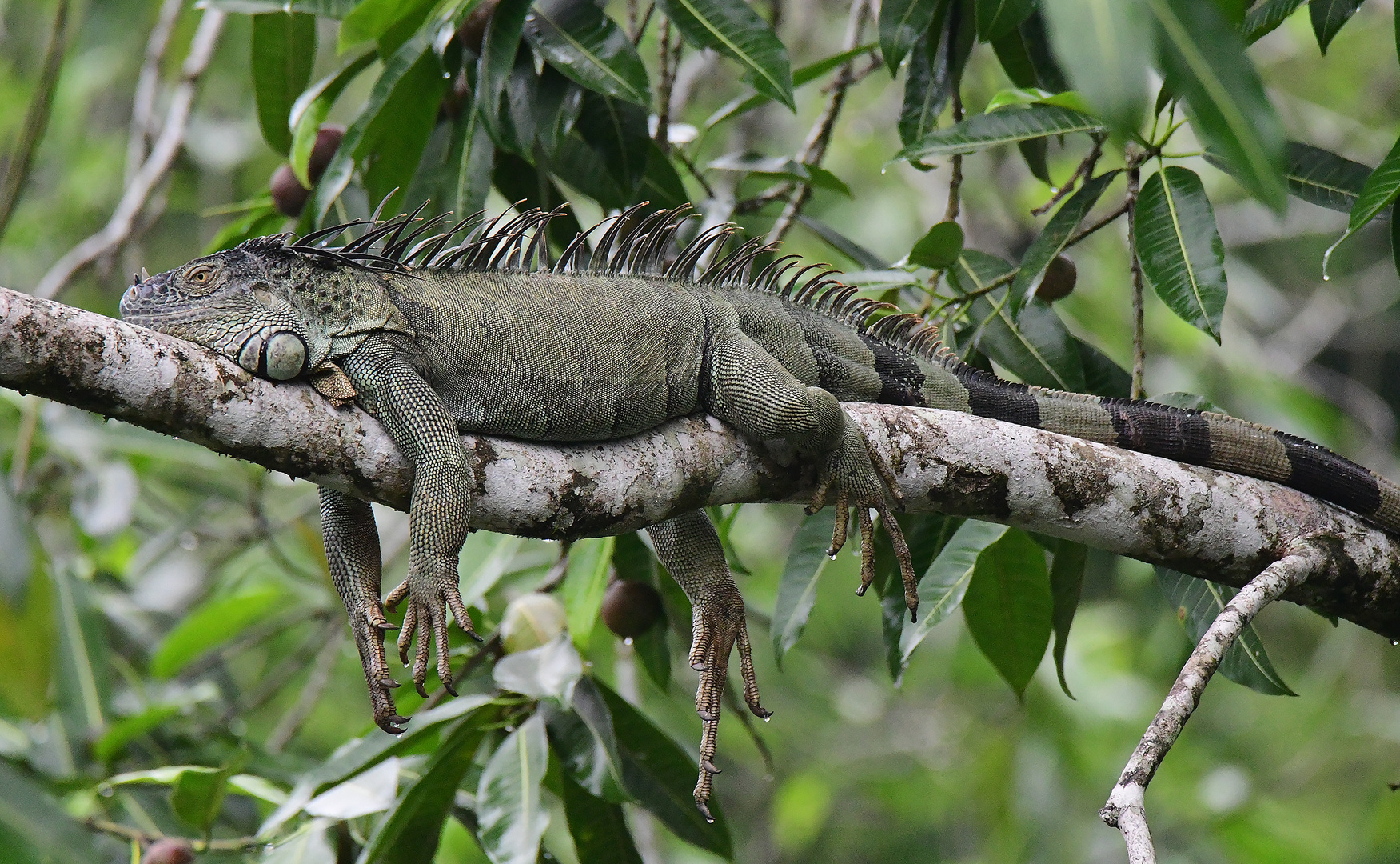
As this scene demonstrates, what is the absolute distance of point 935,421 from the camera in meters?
3.05

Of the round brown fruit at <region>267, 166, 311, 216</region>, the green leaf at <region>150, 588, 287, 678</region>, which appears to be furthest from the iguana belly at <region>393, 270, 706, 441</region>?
the green leaf at <region>150, 588, 287, 678</region>

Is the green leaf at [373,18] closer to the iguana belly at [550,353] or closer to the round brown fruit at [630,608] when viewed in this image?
the iguana belly at [550,353]

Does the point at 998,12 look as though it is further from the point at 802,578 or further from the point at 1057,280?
the point at 802,578

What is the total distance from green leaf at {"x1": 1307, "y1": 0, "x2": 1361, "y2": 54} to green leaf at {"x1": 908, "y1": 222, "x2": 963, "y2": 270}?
3.52 ft

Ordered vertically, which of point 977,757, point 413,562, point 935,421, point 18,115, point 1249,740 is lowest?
point 1249,740

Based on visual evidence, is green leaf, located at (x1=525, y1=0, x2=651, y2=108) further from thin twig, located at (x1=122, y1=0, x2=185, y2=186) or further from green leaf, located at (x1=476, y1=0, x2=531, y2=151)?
thin twig, located at (x1=122, y1=0, x2=185, y2=186)

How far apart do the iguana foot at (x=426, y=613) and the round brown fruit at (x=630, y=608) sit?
1275mm

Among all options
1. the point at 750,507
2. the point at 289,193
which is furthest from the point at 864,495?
the point at 750,507

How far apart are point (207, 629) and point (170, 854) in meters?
1.39

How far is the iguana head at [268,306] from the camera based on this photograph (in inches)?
107

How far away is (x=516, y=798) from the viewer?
3312mm

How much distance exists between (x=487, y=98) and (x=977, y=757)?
5222 millimetres

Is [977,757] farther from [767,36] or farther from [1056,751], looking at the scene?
[767,36]

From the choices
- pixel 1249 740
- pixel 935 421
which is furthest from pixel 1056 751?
pixel 935 421
